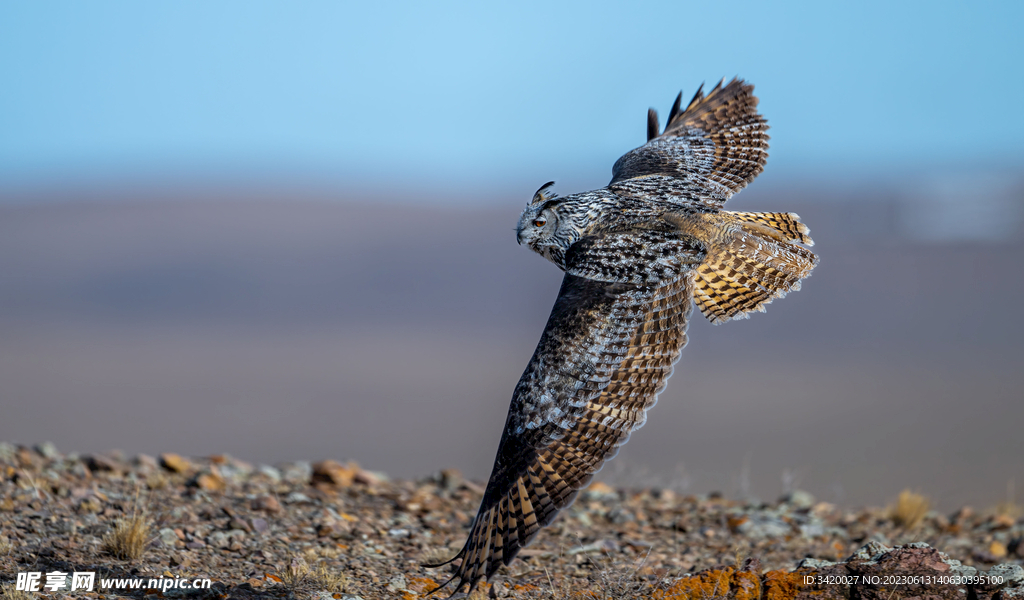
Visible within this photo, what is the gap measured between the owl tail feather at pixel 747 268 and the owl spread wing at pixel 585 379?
42 cm

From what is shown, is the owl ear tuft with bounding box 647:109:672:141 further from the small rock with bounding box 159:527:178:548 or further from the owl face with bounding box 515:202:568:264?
the small rock with bounding box 159:527:178:548

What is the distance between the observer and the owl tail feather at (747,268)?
636cm

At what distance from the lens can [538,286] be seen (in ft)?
145

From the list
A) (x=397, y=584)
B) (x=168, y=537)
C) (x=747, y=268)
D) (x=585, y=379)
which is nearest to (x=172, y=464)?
(x=168, y=537)

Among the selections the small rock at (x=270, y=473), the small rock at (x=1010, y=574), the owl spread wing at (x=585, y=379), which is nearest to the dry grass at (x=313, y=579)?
the owl spread wing at (x=585, y=379)

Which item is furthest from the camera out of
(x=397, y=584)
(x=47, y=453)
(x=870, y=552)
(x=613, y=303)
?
(x=47, y=453)

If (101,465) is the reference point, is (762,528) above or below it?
below

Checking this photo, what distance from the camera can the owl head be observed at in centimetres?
631

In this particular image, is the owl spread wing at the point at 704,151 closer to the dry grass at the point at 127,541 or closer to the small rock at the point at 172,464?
the dry grass at the point at 127,541

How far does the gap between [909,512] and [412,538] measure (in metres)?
5.01

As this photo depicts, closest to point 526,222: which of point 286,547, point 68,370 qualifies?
point 286,547

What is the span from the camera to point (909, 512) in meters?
8.90

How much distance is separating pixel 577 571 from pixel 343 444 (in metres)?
19.9

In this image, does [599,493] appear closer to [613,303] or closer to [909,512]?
[909,512]
